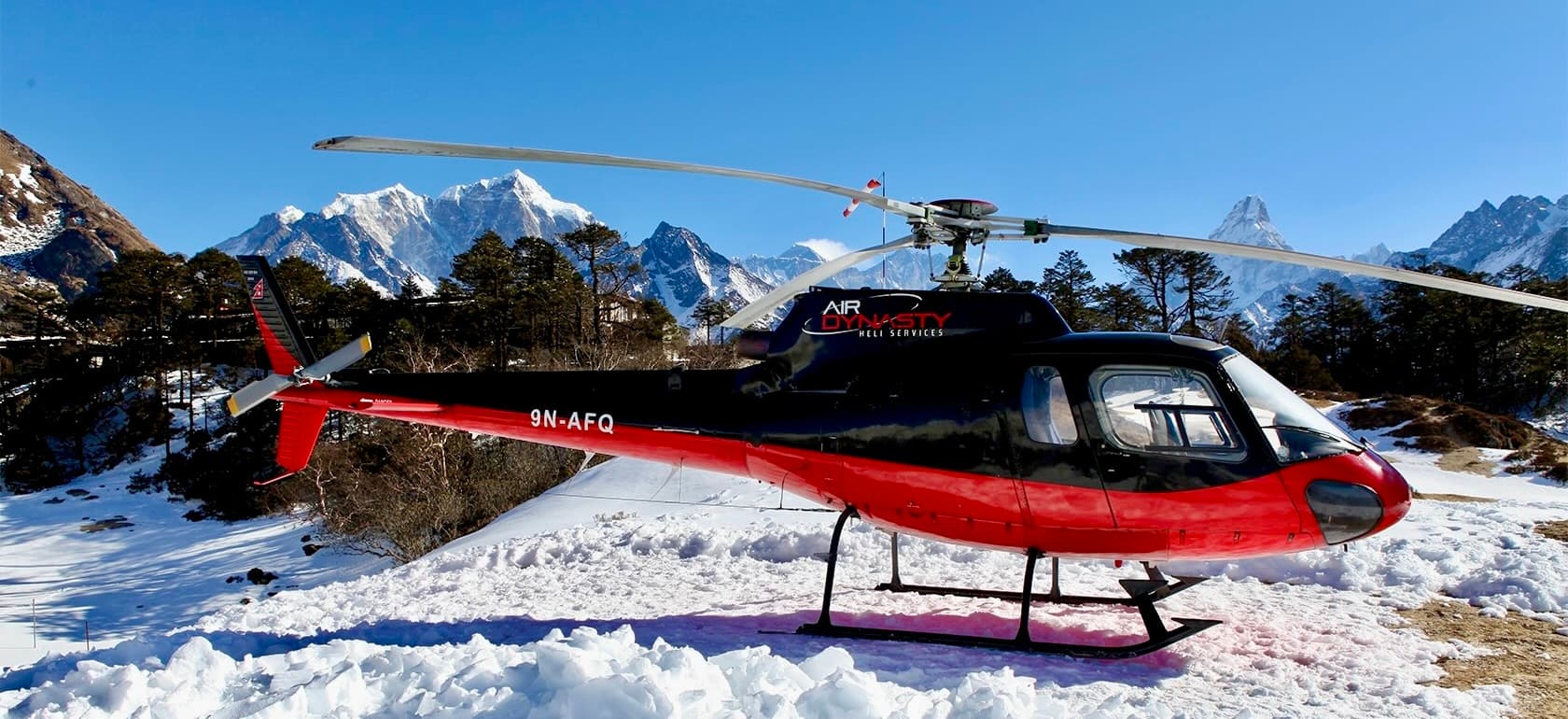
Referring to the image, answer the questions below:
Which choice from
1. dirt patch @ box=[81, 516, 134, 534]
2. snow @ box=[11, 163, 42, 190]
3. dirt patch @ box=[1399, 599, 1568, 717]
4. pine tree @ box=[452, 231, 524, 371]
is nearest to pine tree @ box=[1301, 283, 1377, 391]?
pine tree @ box=[452, 231, 524, 371]

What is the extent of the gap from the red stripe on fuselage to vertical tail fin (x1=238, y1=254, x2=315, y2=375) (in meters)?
3.86

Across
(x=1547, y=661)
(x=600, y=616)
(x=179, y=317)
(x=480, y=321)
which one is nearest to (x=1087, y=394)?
(x=1547, y=661)

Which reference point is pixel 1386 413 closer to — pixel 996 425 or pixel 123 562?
pixel 996 425

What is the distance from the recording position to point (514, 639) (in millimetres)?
5969

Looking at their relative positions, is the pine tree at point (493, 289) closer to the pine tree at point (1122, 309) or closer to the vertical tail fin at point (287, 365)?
the pine tree at point (1122, 309)

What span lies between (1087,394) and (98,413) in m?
60.0

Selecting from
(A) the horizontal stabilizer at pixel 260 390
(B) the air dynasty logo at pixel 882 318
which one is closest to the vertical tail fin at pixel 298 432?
(A) the horizontal stabilizer at pixel 260 390

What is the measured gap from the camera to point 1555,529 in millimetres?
7816

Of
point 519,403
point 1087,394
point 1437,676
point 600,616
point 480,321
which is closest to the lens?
point 1437,676

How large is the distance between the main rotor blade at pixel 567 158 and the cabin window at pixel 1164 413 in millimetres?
1899

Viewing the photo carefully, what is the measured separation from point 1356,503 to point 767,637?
398 centimetres

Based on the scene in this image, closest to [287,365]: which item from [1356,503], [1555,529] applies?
[1356,503]

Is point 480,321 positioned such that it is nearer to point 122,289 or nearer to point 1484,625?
point 122,289

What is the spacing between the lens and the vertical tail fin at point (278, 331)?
8344 millimetres
